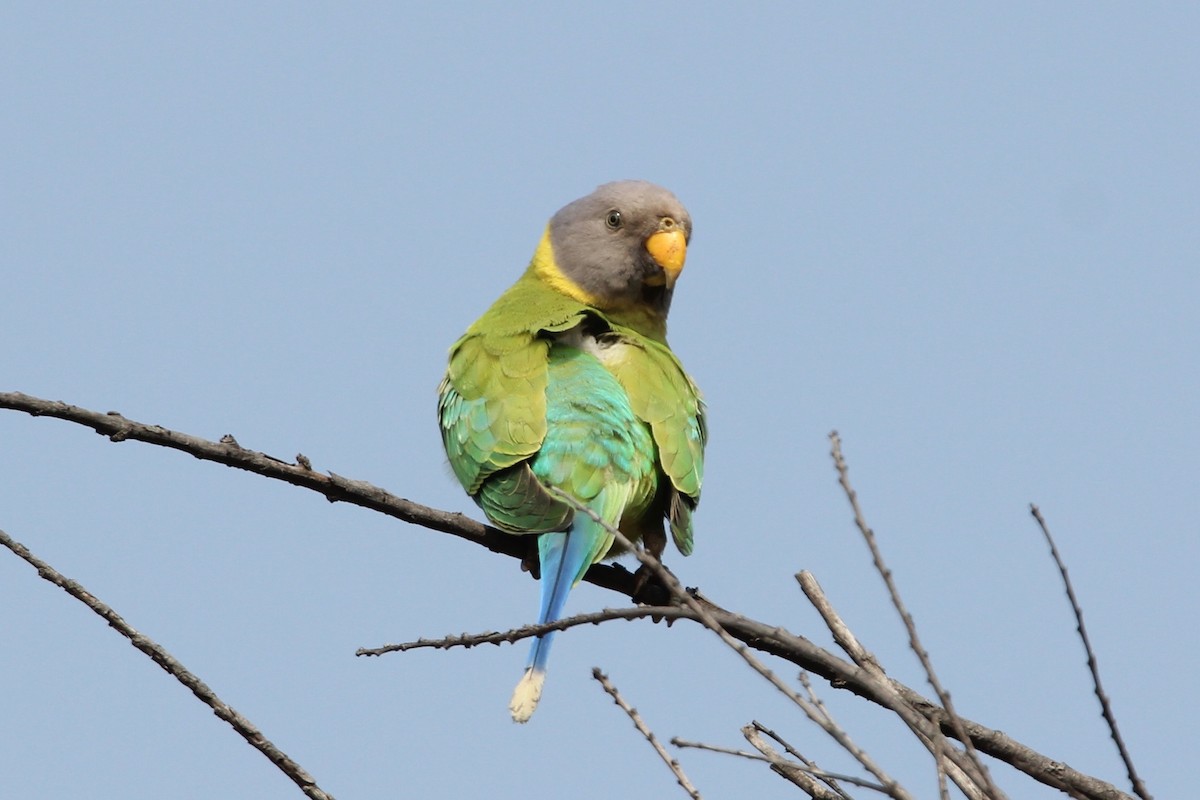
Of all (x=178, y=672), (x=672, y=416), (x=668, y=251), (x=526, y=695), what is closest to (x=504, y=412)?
(x=672, y=416)

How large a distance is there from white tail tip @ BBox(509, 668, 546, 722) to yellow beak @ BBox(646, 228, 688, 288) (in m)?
2.42

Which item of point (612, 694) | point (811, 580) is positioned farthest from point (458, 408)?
point (612, 694)

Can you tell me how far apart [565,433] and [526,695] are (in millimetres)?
991

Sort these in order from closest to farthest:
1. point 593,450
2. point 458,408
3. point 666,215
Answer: point 593,450 < point 458,408 < point 666,215

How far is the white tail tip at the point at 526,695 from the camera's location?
375cm

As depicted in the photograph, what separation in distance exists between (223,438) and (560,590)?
3.68 feet

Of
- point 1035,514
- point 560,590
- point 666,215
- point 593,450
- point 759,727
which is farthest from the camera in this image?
point 666,215

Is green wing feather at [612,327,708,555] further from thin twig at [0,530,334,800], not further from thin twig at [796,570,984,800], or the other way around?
thin twig at [0,530,334,800]

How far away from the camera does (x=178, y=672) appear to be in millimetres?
2738

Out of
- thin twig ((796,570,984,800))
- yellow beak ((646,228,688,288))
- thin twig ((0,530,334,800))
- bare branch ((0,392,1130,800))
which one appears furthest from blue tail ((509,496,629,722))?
yellow beak ((646,228,688,288))

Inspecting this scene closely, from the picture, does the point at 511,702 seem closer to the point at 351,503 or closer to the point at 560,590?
the point at 560,590

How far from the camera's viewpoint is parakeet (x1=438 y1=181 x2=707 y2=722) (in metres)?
4.16

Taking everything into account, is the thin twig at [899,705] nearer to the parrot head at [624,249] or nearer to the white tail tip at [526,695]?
the white tail tip at [526,695]

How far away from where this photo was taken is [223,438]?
353 cm
